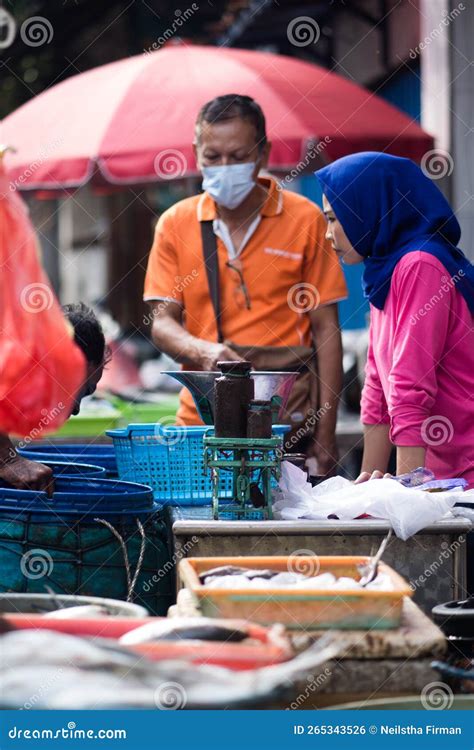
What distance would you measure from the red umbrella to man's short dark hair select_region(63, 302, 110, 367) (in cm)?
359

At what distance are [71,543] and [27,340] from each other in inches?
37.3

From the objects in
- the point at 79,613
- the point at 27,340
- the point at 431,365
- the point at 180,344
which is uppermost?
the point at 27,340

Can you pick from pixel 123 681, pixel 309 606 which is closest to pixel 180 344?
pixel 309 606

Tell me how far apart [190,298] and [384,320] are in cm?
128

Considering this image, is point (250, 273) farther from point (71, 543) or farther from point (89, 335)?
point (71, 543)

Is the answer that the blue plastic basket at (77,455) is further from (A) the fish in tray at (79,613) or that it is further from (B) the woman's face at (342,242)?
(A) the fish in tray at (79,613)

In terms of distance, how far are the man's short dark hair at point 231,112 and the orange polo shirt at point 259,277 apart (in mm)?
347

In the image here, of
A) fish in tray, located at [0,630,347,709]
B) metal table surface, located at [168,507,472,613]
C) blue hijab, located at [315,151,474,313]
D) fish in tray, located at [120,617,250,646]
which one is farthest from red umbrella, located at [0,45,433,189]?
fish in tray, located at [0,630,347,709]

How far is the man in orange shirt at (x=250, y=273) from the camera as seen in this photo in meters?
5.19

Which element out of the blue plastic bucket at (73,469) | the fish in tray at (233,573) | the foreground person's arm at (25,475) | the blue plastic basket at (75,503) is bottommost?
the blue plastic bucket at (73,469)

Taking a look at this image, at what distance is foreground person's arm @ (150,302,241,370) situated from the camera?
4.77m

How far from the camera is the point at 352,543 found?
3412mm

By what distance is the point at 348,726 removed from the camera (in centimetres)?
256

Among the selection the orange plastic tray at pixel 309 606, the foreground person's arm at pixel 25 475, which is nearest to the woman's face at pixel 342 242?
the foreground person's arm at pixel 25 475
